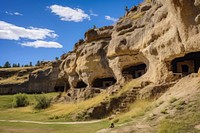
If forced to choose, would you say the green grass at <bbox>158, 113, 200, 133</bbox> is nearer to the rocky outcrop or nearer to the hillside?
the hillside

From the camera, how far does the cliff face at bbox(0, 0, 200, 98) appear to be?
69.4 feet

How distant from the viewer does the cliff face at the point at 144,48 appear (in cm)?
2116

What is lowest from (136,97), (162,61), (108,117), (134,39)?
(108,117)

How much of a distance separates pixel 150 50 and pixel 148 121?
13.1m

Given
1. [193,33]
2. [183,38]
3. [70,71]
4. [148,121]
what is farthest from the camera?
[70,71]

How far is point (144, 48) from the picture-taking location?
1232 inches

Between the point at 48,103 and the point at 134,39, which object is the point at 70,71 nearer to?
the point at 48,103

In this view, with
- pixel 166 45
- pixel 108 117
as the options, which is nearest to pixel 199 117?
pixel 166 45

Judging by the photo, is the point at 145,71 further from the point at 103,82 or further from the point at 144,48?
the point at 103,82

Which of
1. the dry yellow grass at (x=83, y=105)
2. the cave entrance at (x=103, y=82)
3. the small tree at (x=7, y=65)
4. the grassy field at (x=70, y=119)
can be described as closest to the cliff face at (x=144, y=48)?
the cave entrance at (x=103, y=82)

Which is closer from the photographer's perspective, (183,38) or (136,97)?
(183,38)

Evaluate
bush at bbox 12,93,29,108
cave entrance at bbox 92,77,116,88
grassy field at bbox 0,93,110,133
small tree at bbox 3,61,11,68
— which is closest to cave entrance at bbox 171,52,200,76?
grassy field at bbox 0,93,110,133

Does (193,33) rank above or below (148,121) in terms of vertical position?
above

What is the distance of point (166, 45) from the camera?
25875mm
